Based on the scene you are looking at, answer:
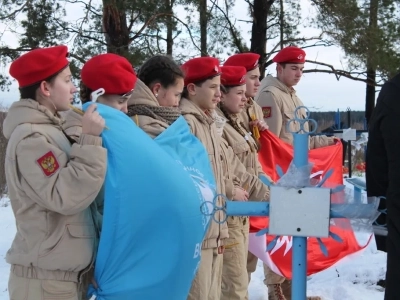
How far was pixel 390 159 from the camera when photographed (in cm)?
216

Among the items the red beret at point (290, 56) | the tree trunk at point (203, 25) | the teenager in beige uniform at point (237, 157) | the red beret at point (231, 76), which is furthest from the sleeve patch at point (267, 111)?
the tree trunk at point (203, 25)

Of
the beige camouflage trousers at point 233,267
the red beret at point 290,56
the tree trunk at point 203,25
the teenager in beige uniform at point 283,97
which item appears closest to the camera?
the beige camouflage trousers at point 233,267

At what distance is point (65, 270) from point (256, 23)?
28.1 ft

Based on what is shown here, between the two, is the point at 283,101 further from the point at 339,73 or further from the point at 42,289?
the point at 339,73

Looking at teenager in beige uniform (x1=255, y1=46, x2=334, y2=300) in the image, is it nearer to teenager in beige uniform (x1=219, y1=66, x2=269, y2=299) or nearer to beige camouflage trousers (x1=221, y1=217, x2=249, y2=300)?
teenager in beige uniform (x1=219, y1=66, x2=269, y2=299)

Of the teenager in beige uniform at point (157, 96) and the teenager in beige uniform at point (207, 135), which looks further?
the teenager in beige uniform at point (207, 135)

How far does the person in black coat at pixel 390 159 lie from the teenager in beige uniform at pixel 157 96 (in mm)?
1016

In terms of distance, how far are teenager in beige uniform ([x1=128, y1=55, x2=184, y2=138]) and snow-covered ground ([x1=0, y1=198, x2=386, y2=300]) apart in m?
2.25

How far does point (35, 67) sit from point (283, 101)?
3.00m

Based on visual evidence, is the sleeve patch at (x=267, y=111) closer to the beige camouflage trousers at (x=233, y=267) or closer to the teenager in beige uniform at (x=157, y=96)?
the beige camouflage trousers at (x=233, y=267)

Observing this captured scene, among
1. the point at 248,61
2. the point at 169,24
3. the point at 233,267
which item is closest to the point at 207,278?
the point at 233,267

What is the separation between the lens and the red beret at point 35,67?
7.96 feet

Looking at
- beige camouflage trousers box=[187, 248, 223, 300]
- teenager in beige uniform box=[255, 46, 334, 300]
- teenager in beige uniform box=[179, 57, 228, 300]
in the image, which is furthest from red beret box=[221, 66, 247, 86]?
beige camouflage trousers box=[187, 248, 223, 300]

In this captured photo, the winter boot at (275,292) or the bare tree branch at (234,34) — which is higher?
the bare tree branch at (234,34)
